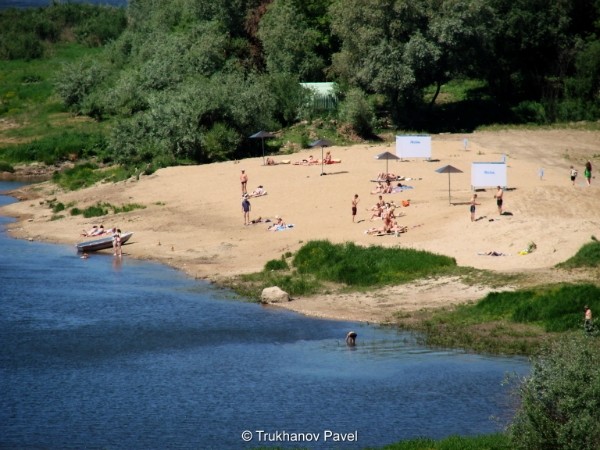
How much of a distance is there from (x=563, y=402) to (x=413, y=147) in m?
45.1

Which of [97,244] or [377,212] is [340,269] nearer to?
[377,212]

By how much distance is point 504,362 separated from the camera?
37844 mm

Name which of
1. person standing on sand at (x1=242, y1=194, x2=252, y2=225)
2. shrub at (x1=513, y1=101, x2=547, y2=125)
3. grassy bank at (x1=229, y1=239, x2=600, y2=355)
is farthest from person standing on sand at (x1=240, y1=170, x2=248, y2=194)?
shrub at (x1=513, y1=101, x2=547, y2=125)

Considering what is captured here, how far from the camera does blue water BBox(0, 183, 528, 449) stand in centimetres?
3195

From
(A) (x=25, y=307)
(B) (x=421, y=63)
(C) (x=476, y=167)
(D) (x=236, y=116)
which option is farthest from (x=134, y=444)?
(B) (x=421, y=63)

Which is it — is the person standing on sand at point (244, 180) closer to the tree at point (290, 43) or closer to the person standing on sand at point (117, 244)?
the person standing on sand at point (117, 244)

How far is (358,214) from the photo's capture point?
5881 centimetres

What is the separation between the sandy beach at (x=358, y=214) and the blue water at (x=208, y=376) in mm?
3826

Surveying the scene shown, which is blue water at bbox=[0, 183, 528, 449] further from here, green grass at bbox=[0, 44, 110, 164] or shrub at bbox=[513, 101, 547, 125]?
shrub at bbox=[513, 101, 547, 125]

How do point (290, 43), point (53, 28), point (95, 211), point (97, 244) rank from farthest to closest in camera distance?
1. point (53, 28)
2. point (290, 43)
3. point (95, 211)
4. point (97, 244)

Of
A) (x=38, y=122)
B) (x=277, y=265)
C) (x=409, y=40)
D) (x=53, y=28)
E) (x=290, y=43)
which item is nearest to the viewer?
(x=277, y=265)

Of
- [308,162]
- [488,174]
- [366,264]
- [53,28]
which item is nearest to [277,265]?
[366,264]

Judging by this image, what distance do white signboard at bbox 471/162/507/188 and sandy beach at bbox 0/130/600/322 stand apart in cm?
86

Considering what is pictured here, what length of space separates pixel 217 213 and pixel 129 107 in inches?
1046
